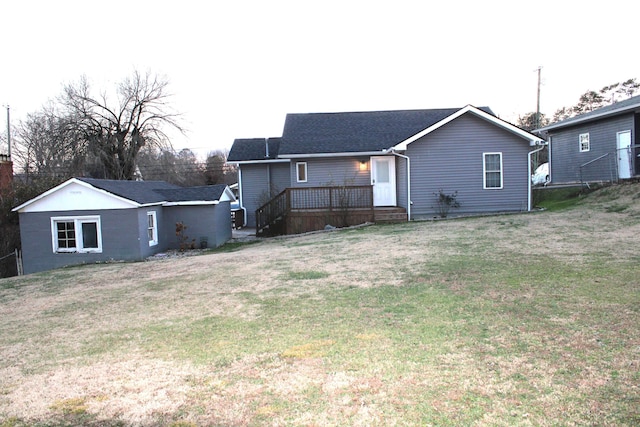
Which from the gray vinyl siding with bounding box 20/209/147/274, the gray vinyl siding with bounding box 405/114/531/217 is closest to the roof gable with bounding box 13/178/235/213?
the gray vinyl siding with bounding box 20/209/147/274

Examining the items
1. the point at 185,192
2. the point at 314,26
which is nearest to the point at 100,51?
the point at 185,192

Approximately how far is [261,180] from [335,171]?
6.06 metres

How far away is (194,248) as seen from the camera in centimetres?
1795

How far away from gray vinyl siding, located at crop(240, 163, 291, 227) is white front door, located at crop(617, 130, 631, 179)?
15168 millimetres

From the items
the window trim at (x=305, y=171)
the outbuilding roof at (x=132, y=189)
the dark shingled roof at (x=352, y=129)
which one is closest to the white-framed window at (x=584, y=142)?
the dark shingled roof at (x=352, y=129)

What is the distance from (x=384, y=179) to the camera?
19.2 m

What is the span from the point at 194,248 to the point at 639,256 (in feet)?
48.2

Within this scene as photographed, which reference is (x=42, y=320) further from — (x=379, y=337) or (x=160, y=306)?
(x=379, y=337)

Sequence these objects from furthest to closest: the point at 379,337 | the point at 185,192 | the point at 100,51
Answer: the point at 100,51
the point at 185,192
the point at 379,337

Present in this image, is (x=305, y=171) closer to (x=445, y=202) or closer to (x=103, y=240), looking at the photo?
(x=445, y=202)

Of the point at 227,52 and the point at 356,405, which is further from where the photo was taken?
the point at 227,52

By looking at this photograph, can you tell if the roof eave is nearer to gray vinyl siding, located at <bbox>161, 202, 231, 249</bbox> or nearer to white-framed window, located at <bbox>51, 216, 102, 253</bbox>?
gray vinyl siding, located at <bbox>161, 202, 231, 249</bbox>

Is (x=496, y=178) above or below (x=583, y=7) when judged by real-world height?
below

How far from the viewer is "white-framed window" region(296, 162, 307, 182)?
765 inches
